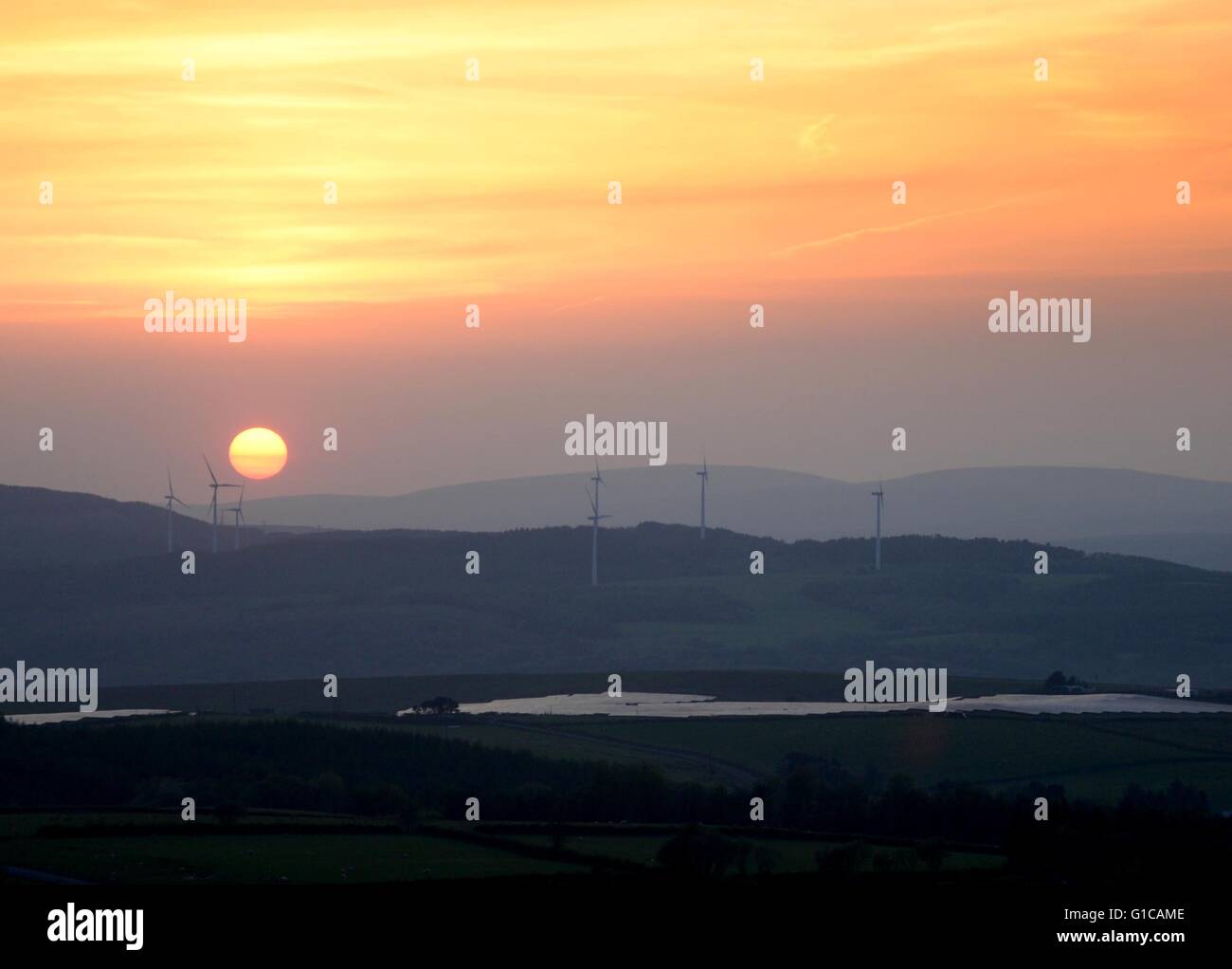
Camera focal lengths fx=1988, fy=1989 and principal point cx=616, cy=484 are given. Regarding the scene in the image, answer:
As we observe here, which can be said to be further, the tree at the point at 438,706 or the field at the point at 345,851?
the tree at the point at 438,706

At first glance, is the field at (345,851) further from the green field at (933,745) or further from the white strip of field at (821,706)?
the white strip of field at (821,706)

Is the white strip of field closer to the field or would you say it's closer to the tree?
the tree

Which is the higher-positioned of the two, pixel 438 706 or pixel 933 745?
pixel 438 706

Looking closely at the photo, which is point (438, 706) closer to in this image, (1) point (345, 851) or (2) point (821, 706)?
(2) point (821, 706)

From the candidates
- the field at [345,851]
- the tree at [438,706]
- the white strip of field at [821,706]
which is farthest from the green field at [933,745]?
the field at [345,851]

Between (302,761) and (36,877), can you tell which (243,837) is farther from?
(302,761)

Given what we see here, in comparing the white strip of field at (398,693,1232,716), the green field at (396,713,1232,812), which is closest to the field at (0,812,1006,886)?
the green field at (396,713,1232,812)

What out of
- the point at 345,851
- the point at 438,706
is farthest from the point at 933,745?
the point at 345,851

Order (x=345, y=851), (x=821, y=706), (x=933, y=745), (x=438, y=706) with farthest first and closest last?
(x=438, y=706) < (x=821, y=706) < (x=933, y=745) < (x=345, y=851)
